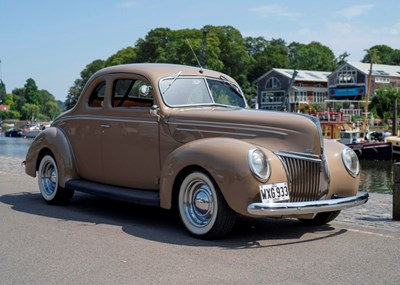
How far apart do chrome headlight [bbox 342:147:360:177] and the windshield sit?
5.81ft

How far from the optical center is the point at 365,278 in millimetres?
4773

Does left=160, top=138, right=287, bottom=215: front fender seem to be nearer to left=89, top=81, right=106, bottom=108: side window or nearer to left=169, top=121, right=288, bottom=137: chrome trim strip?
left=169, top=121, right=288, bottom=137: chrome trim strip

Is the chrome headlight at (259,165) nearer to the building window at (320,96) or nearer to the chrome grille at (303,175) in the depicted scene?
the chrome grille at (303,175)

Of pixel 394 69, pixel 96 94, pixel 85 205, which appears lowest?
pixel 85 205

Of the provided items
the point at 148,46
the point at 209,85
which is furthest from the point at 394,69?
the point at 209,85

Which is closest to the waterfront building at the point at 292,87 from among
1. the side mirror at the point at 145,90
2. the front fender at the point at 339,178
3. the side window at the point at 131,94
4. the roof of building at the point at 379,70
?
the roof of building at the point at 379,70

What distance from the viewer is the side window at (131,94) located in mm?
7519

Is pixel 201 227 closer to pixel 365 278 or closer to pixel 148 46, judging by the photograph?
pixel 365 278

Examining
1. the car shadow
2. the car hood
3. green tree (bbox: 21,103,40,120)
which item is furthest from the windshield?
green tree (bbox: 21,103,40,120)

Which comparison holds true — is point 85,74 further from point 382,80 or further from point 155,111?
point 155,111

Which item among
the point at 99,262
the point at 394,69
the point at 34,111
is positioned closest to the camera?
the point at 99,262

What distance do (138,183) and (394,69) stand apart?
3811 inches

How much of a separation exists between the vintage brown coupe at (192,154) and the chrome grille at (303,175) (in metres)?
0.01

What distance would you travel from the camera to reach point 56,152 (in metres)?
8.49
